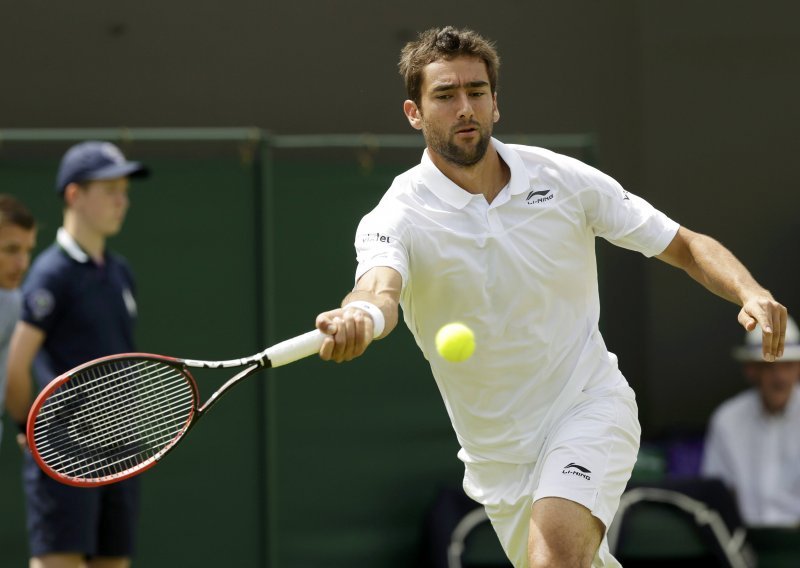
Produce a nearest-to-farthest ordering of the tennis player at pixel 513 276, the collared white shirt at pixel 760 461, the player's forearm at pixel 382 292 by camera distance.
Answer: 1. the player's forearm at pixel 382 292
2. the tennis player at pixel 513 276
3. the collared white shirt at pixel 760 461

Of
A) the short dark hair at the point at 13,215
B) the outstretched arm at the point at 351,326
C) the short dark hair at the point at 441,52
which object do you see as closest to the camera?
the outstretched arm at the point at 351,326

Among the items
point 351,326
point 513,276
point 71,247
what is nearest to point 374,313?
point 351,326

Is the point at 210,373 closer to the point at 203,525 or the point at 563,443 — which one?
the point at 203,525

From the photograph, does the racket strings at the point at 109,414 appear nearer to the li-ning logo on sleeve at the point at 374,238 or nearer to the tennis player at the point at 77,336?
the li-ning logo on sleeve at the point at 374,238

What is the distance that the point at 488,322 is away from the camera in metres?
4.67

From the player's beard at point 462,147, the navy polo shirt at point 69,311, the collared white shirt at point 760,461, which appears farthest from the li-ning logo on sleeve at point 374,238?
the collared white shirt at point 760,461

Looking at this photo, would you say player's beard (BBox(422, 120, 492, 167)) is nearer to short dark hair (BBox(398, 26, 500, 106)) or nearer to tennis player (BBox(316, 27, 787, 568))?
tennis player (BBox(316, 27, 787, 568))

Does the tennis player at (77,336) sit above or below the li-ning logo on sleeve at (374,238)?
below

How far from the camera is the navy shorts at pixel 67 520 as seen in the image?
6.07 meters

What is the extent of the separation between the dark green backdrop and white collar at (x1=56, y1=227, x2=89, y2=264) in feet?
2.50

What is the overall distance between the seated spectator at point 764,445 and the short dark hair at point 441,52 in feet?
11.3

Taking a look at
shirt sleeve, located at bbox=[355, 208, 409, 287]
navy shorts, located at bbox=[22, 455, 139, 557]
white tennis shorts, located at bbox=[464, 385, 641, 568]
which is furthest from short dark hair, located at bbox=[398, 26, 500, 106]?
navy shorts, located at bbox=[22, 455, 139, 557]

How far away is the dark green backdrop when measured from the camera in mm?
7211

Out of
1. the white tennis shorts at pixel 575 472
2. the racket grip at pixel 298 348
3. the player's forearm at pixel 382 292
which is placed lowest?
the white tennis shorts at pixel 575 472
